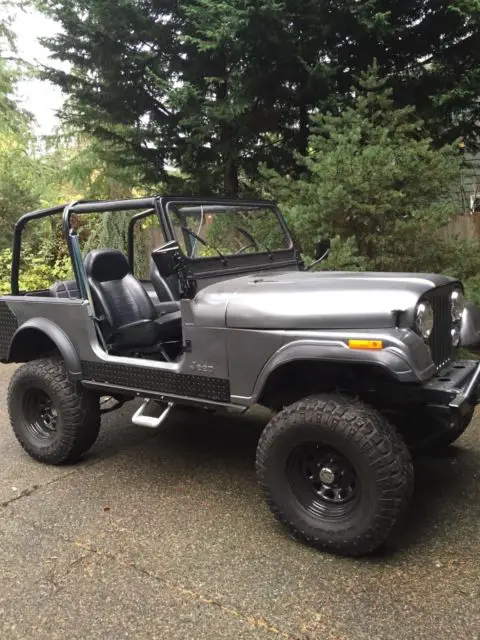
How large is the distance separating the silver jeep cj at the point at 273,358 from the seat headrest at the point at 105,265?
0.01 m

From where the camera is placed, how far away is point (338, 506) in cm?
274

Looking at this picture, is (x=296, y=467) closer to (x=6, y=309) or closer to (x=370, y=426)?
(x=370, y=426)

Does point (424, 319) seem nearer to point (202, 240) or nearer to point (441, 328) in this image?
point (441, 328)

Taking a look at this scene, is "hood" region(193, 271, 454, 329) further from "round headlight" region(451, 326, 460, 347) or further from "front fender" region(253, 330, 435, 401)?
"round headlight" region(451, 326, 460, 347)

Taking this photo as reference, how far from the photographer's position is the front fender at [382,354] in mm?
2465

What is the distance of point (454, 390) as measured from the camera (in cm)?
258

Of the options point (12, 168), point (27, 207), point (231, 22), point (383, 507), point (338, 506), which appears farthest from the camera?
point (12, 168)

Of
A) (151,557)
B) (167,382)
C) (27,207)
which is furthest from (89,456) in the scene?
(27,207)

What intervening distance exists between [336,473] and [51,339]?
7.05 ft

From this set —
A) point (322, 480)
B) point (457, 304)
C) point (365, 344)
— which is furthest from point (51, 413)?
point (457, 304)

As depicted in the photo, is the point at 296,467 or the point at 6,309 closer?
the point at 296,467

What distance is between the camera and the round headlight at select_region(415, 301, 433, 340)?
260 cm

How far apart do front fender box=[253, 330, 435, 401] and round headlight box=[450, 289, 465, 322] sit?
572 millimetres

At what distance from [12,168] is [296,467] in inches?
492
